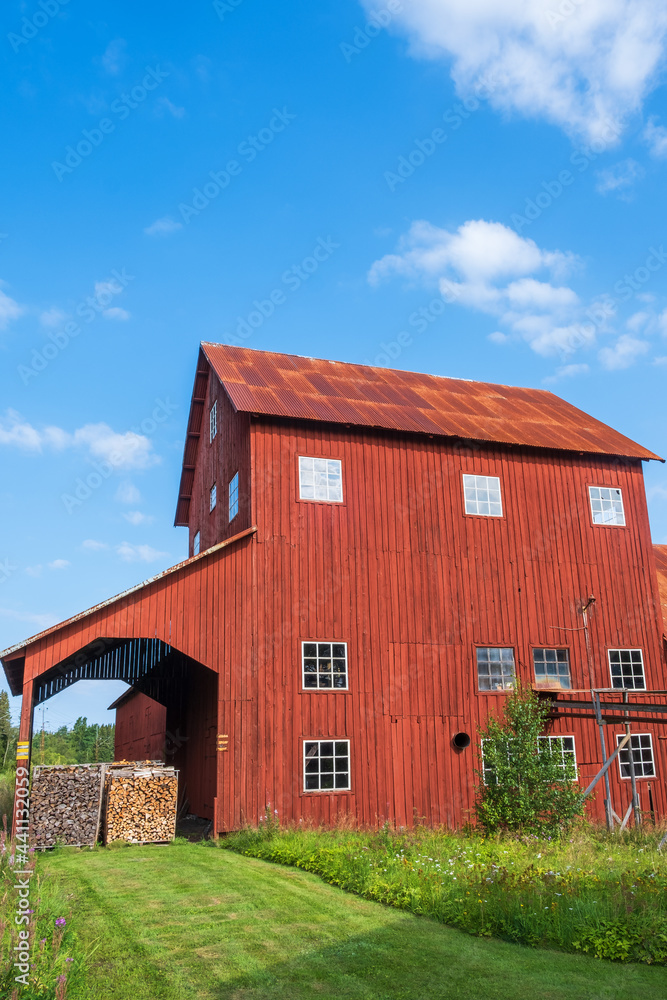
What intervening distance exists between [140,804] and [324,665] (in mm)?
4545

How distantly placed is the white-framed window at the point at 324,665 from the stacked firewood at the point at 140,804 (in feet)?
11.0

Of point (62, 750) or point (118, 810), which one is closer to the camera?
point (118, 810)

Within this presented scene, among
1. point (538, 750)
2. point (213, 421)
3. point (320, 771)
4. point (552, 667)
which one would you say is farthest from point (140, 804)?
point (213, 421)

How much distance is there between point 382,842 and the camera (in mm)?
12648

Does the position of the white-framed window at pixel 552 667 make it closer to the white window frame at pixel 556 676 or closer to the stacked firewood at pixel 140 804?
the white window frame at pixel 556 676

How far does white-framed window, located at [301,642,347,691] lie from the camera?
17.1 metres

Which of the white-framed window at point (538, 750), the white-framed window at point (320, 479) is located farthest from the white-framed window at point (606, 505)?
the white-framed window at point (320, 479)

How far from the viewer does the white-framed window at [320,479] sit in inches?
725

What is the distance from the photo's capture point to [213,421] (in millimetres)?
22859

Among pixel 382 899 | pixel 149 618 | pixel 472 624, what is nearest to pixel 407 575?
pixel 472 624

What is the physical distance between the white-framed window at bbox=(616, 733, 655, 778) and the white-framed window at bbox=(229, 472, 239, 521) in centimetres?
1062

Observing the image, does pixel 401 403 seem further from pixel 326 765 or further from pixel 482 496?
pixel 326 765

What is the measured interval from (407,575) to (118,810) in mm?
7837

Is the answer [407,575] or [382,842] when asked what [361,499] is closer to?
[407,575]
